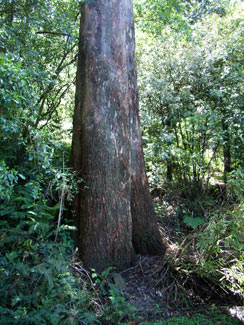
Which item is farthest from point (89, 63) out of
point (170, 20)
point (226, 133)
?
Result: point (170, 20)

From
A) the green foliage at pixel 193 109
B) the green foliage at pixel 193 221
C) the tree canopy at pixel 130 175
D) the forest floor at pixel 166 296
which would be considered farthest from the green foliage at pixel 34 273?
the green foliage at pixel 193 109

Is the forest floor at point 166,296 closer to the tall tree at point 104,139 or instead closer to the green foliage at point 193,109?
the tall tree at point 104,139

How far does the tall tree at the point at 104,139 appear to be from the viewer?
180 inches

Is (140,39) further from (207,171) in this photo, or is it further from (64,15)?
(207,171)

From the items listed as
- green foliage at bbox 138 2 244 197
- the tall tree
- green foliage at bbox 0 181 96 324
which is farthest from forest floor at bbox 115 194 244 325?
green foliage at bbox 138 2 244 197

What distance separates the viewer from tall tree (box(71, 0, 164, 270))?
458cm

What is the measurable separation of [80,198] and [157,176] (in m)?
3.01

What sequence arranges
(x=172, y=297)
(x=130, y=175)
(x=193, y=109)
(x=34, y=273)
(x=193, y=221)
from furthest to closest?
(x=193, y=109) < (x=193, y=221) < (x=130, y=175) < (x=172, y=297) < (x=34, y=273)

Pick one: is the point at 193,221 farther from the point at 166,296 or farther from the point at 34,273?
the point at 34,273

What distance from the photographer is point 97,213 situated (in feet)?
15.0

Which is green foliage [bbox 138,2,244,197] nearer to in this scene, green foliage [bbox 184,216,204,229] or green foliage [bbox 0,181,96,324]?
green foliage [bbox 184,216,204,229]

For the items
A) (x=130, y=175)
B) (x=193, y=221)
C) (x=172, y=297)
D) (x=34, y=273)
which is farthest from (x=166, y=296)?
(x=193, y=221)

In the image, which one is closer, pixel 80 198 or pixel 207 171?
pixel 80 198

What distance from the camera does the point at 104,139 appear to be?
182 inches
